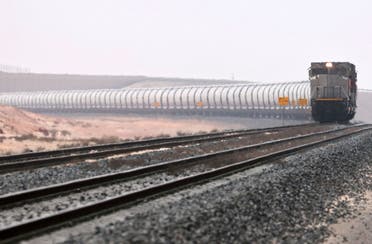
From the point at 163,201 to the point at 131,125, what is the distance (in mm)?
45939

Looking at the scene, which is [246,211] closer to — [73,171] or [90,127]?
[73,171]

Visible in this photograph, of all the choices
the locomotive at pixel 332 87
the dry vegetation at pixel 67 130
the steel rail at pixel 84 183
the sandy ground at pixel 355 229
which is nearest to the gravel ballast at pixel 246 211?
the sandy ground at pixel 355 229

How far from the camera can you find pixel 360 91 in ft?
370

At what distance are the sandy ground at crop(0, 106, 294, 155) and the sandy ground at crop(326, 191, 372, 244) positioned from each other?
50.1 ft

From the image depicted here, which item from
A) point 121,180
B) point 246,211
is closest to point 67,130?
point 121,180

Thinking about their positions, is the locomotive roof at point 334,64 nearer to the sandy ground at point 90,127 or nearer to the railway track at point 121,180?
the sandy ground at point 90,127

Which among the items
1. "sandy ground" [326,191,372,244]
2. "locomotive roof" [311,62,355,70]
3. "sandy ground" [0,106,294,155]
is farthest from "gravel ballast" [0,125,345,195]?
"locomotive roof" [311,62,355,70]

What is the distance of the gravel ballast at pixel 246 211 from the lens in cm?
570

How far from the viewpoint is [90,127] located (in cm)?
4669

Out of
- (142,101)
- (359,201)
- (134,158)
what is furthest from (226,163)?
(142,101)

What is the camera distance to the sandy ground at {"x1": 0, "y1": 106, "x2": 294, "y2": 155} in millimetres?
23647

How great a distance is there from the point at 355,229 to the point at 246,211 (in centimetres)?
186

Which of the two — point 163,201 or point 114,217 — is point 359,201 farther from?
point 114,217

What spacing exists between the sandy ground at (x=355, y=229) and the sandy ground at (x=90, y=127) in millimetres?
15262
